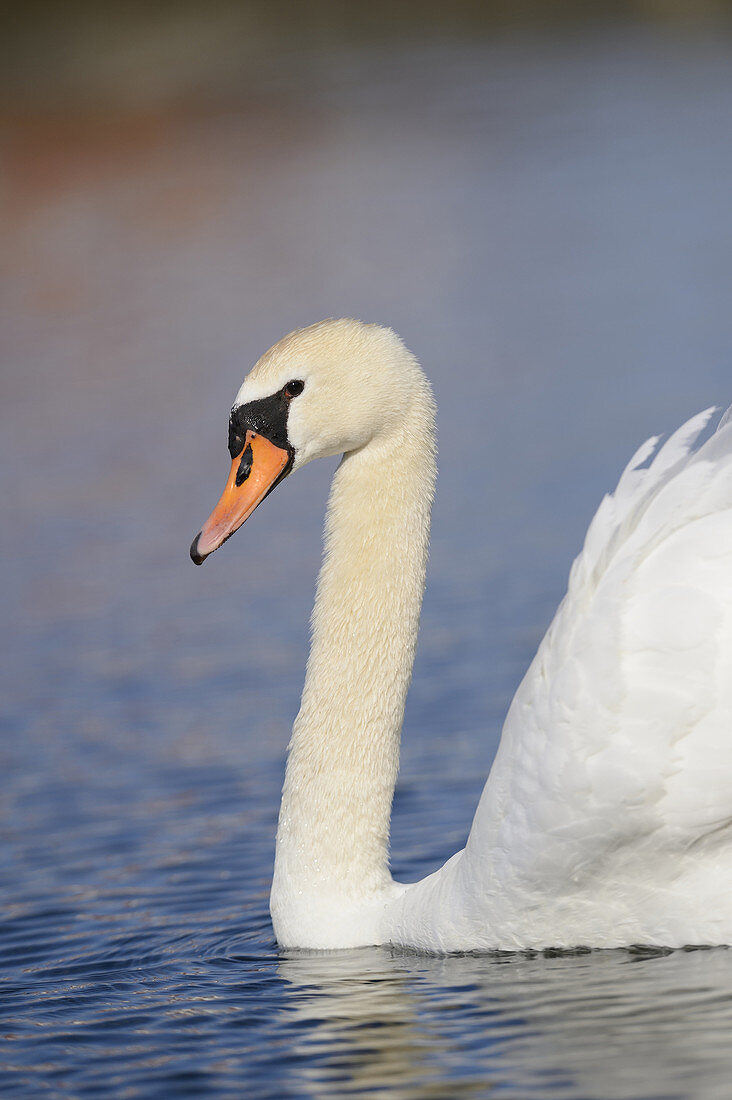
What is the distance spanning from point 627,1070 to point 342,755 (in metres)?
1.90

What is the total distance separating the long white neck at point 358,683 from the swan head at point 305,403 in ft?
0.46

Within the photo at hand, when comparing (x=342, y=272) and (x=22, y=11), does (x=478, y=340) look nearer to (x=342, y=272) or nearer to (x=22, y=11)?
(x=342, y=272)

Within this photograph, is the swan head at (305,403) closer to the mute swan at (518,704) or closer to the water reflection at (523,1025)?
the mute swan at (518,704)

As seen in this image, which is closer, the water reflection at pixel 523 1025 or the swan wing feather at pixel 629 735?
the water reflection at pixel 523 1025

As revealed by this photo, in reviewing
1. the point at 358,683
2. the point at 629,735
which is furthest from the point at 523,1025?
the point at 358,683

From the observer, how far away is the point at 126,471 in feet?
43.7

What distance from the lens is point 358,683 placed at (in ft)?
19.8

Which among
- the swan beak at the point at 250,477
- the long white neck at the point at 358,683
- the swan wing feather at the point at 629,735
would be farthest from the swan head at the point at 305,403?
the swan wing feather at the point at 629,735

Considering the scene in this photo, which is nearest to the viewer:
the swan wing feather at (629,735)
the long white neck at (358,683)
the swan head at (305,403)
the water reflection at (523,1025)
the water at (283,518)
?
the water reflection at (523,1025)

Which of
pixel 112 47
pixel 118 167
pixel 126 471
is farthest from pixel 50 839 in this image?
pixel 112 47

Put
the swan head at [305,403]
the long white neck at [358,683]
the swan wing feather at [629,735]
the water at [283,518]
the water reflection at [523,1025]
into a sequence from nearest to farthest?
the water reflection at [523,1025], the swan wing feather at [629,735], the water at [283,518], the swan head at [305,403], the long white neck at [358,683]

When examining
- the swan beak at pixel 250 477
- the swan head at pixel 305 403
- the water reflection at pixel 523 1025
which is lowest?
the water reflection at pixel 523 1025

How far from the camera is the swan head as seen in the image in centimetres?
579

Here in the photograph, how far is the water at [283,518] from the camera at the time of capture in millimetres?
4883
